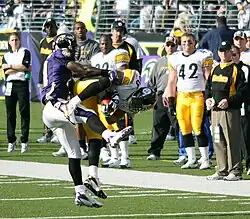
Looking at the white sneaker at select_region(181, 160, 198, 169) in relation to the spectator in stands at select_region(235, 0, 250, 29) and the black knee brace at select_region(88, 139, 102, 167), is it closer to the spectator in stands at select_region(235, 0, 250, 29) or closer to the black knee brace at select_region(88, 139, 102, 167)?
the black knee brace at select_region(88, 139, 102, 167)

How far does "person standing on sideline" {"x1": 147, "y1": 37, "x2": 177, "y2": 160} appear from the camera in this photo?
16672 millimetres

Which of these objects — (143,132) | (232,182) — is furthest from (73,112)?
(143,132)

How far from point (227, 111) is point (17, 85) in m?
4.86

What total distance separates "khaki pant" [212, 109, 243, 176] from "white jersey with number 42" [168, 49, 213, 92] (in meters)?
1.21

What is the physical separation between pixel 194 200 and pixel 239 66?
2.59 metres

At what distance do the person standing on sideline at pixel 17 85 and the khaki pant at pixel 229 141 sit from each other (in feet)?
14.9

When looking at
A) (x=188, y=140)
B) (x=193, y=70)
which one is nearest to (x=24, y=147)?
(x=188, y=140)

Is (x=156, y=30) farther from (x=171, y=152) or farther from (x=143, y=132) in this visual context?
(x=171, y=152)

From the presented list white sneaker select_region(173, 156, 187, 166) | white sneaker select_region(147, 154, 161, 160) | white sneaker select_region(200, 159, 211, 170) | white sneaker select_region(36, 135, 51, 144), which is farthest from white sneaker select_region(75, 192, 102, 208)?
white sneaker select_region(36, 135, 51, 144)

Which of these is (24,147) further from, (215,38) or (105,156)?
(215,38)

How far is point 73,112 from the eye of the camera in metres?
11.2

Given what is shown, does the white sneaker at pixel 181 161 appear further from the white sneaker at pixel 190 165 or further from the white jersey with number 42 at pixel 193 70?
the white jersey with number 42 at pixel 193 70

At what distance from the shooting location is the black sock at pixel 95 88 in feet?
37.4

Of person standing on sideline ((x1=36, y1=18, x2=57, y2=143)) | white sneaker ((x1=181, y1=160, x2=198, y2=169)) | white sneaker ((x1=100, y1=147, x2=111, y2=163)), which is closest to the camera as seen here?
white sneaker ((x1=181, y1=160, x2=198, y2=169))
